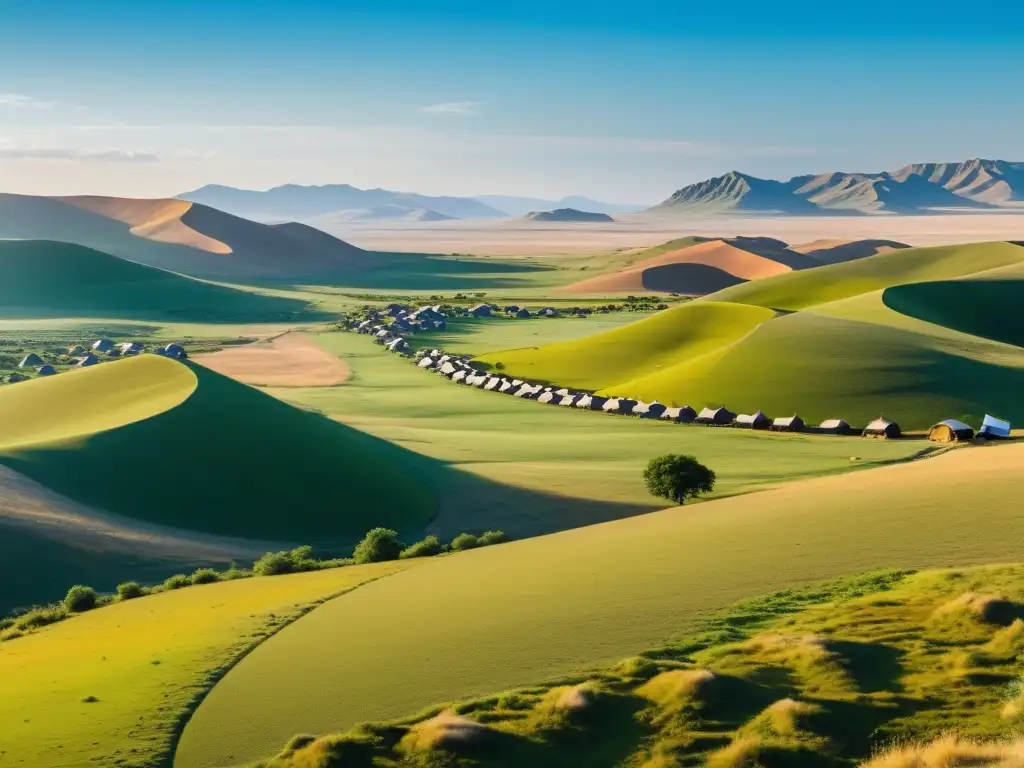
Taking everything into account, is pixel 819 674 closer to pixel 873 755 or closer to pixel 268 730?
pixel 873 755

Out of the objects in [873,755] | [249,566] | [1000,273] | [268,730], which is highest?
[1000,273]

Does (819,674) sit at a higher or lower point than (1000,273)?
lower

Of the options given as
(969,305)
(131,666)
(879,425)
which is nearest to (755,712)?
(131,666)

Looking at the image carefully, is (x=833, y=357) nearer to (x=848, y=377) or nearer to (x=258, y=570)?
(x=848, y=377)

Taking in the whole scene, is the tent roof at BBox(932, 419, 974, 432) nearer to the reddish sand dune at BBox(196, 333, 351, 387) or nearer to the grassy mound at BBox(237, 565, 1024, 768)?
the grassy mound at BBox(237, 565, 1024, 768)

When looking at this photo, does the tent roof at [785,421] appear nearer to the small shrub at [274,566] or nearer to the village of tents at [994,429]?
the village of tents at [994,429]

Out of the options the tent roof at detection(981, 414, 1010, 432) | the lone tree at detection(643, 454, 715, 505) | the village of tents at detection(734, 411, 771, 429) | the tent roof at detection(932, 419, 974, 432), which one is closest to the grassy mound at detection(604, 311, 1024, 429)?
the village of tents at detection(734, 411, 771, 429)

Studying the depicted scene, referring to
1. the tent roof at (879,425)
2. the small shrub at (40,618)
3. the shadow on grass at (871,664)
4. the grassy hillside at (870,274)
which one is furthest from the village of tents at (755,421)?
the grassy hillside at (870,274)

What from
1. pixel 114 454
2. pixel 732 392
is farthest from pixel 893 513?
pixel 732 392
